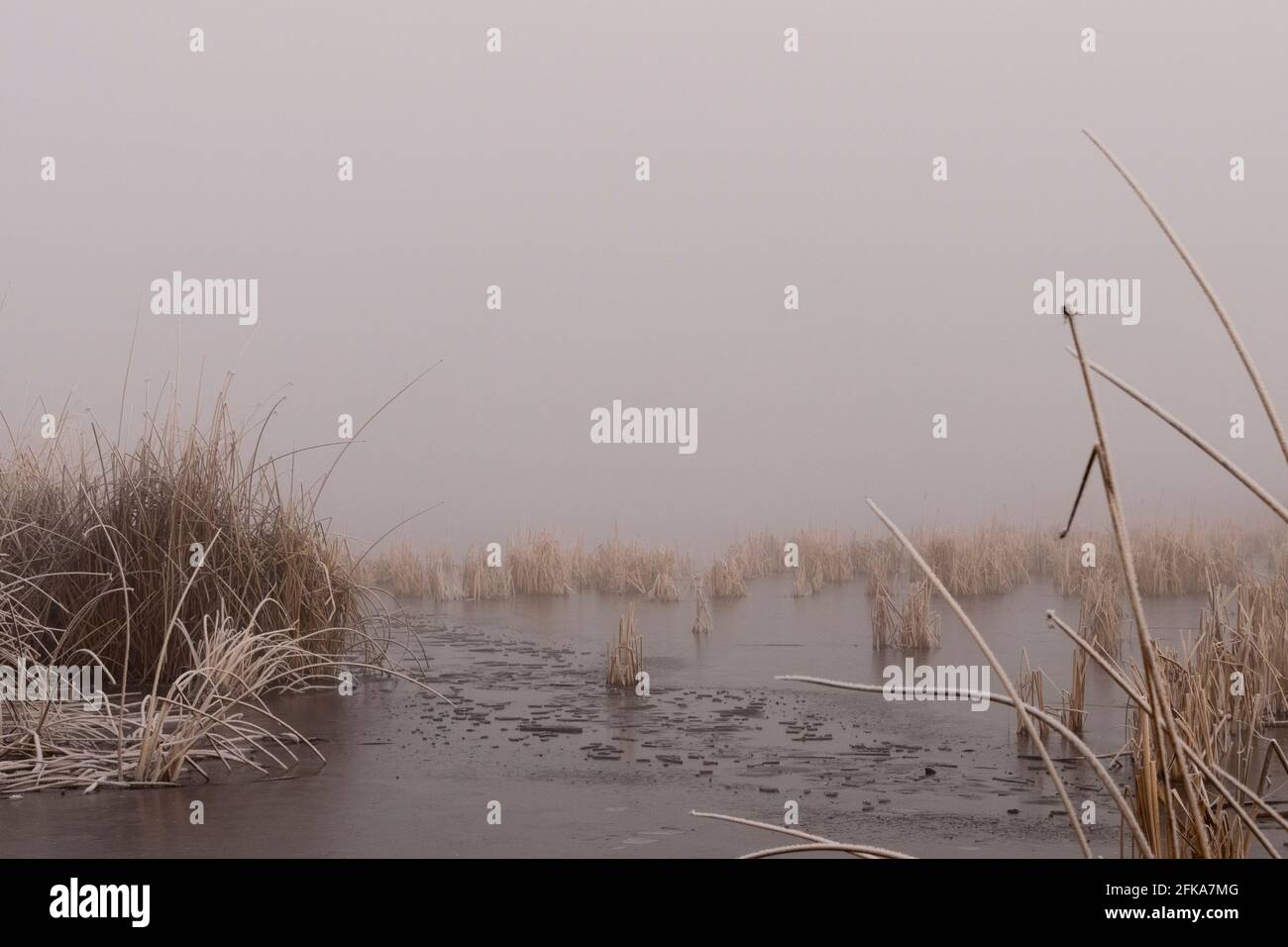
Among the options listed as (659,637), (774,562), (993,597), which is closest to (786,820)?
(659,637)

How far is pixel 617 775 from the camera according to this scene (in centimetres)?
526

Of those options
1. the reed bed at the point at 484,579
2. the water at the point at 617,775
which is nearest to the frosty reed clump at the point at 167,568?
the water at the point at 617,775

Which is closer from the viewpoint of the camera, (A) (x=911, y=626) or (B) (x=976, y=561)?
(A) (x=911, y=626)

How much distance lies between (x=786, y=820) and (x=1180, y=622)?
280 inches

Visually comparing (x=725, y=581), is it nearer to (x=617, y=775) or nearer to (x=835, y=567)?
(x=835, y=567)

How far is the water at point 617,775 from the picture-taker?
4.22 metres

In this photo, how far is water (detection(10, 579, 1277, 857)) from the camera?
4.22 m

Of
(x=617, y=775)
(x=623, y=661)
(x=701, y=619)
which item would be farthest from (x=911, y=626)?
(x=617, y=775)

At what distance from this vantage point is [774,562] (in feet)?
58.9

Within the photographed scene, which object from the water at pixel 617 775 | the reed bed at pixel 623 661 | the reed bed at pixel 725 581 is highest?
the reed bed at pixel 725 581

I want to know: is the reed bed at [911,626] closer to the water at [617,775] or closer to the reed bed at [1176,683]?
the water at [617,775]

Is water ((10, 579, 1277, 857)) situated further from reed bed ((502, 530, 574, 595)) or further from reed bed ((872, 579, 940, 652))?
reed bed ((502, 530, 574, 595))
